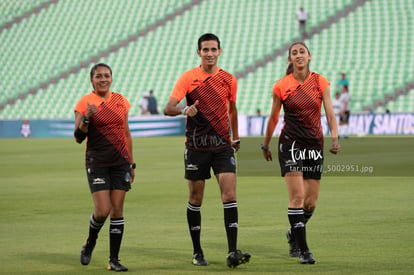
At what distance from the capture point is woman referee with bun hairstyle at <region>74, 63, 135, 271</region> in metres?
8.85

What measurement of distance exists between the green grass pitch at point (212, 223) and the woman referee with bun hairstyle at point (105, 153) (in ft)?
1.55

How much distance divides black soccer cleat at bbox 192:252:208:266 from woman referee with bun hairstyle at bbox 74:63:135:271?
772mm

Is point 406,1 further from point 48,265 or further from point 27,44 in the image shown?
point 48,265

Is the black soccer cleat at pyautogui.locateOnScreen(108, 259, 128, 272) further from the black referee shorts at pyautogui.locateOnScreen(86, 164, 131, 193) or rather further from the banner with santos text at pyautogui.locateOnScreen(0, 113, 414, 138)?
the banner with santos text at pyautogui.locateOnScreen(0, 113, 414, 138)

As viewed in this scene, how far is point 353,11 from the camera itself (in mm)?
46125

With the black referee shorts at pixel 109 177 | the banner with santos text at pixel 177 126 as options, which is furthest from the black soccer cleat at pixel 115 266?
the banner with santos text at pixel 177 126

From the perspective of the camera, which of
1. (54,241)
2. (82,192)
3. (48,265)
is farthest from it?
(82,192)

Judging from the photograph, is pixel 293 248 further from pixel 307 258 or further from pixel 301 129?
pixel 301 129

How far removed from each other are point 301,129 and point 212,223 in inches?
124

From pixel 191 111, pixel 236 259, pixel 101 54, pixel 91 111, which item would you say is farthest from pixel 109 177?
Result: pixel 101 54

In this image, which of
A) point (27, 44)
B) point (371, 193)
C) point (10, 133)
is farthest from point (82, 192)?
point (27, 44)

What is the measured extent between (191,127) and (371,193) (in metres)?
7.32

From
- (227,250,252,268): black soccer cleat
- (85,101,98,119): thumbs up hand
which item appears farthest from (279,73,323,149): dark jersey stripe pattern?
(85,101,98,119): thumbs up hand

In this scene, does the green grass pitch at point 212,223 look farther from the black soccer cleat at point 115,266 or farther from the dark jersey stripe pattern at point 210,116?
the dark jersey stripe pattern at point 210,116
